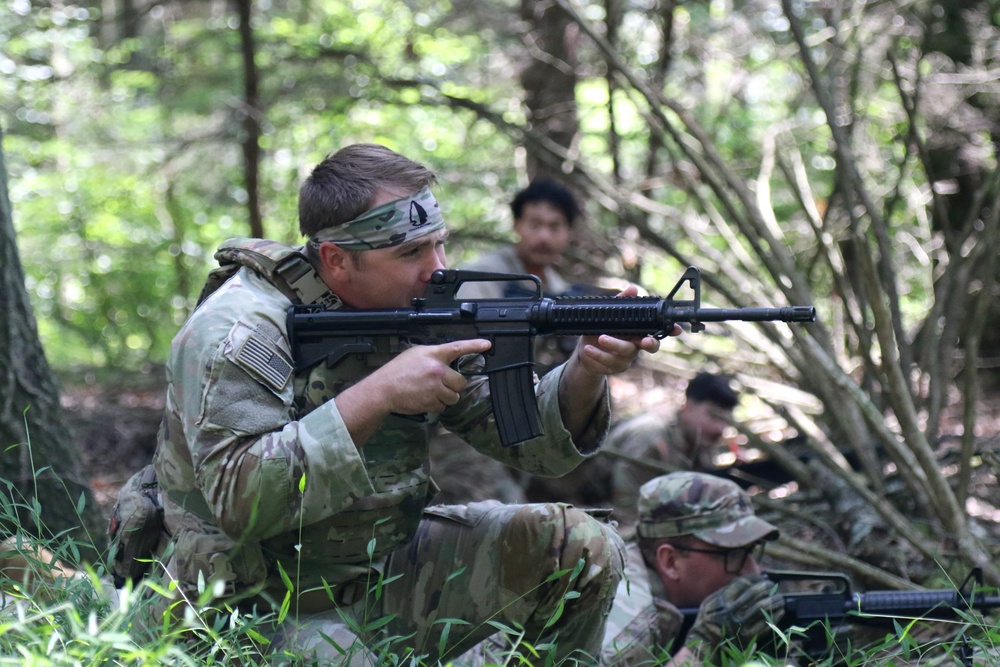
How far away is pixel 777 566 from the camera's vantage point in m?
4.23

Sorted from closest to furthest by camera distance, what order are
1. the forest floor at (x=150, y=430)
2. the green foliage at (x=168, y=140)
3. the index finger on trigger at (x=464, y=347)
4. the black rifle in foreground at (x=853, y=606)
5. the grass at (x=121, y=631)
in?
the grass at (x=121, y=631) < the index finger on trigger at (x=464, y=347) < the black rifle in foreground at (x=853, y=606) < the forest floor at (x=150, y=430) < the green foliage at (x=168, y=140)

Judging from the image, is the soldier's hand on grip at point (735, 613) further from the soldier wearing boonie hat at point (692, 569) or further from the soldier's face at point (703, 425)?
the soldier's face at point (703, 425)

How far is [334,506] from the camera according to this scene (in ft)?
7.79

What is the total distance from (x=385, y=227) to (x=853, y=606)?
1.92 meters

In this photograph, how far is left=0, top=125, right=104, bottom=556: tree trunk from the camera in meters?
3.31

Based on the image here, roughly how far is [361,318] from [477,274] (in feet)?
1.07

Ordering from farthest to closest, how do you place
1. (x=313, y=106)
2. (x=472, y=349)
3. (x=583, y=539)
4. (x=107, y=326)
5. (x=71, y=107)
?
(x=107, y=326), (x=71, y=107), (x=313, y=106), (x=583, y=539), (x=472, y=349)

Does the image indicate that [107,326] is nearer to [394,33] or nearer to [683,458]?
[394,33]

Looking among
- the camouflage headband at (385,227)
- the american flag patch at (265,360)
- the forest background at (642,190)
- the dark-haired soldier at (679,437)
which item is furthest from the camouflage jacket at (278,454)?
the dark-haired soldier at (679,437)

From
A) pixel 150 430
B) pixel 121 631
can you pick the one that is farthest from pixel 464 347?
pixel 150 430

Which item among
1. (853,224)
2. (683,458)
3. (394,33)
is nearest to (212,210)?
(394,33)

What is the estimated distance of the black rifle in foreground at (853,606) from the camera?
3094mm

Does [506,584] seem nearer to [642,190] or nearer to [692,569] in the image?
[692,569]

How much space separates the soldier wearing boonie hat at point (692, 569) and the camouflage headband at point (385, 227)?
150 cm
